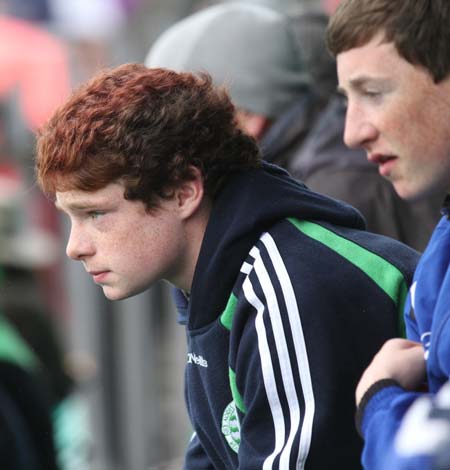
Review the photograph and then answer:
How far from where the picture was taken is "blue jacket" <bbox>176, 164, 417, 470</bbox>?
110 inches

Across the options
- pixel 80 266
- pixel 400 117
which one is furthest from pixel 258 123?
pixel 80 266

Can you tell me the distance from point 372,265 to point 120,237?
57 centimetres

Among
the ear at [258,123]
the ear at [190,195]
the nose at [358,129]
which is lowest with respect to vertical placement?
the ear at [258,123]

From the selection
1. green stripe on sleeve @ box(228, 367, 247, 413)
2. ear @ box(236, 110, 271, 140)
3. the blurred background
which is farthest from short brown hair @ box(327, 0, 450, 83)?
the blurred background

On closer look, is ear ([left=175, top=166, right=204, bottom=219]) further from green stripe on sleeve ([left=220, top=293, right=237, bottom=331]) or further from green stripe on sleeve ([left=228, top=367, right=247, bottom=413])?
green stripe on sleeve ([left=228, top=367, right=247, bottom=413])

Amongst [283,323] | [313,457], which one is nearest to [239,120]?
[283,323]

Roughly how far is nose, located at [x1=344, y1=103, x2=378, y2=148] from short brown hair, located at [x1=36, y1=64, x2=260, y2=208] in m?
0.50

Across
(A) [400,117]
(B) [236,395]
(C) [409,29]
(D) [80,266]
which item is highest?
(C) [409,29]

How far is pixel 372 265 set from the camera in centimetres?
298

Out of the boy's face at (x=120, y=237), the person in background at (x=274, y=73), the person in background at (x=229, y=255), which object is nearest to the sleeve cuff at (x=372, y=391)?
the person in background at (x=229, y=255)

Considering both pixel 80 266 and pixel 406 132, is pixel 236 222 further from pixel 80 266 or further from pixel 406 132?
pixel 80 266

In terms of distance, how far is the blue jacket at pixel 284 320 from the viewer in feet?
9.16

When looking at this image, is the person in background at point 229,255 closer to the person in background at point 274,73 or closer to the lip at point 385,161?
the lip at point 385,161

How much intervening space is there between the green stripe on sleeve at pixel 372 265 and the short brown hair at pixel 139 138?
0.29m
